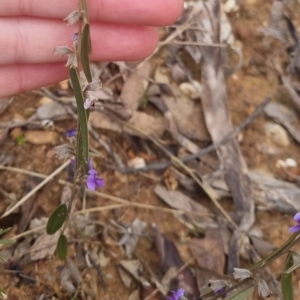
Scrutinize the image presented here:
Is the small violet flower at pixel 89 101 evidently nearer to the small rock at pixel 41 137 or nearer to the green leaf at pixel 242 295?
the green leaf at pixel 242 295

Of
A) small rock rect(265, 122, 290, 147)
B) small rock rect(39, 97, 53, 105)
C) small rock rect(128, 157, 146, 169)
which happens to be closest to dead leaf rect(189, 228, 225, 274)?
small rock rect(128, 157, 146, 169)

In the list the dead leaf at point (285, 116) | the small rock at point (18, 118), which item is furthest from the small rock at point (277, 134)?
the small rock at point (18, 118)

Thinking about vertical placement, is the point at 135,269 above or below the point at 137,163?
below

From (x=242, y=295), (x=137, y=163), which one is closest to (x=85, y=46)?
(x=242, y=295)

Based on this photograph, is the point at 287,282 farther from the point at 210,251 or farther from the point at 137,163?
the point at 137,163

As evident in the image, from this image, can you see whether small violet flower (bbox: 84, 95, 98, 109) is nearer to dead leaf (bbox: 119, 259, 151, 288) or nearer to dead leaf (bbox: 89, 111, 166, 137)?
dead leaf (bbox: 119, 259, 151, 288)

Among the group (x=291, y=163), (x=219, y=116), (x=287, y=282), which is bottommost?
(x=291, y=163)
